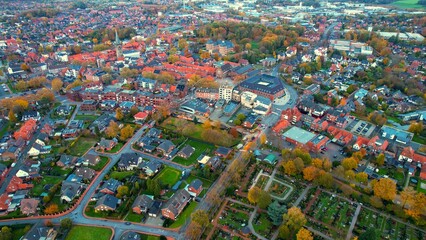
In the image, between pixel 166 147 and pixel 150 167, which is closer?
pixel 150 167

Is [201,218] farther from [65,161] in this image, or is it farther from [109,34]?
[109,34]

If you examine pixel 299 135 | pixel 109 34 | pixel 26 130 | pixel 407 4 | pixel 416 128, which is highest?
pixel 109 34

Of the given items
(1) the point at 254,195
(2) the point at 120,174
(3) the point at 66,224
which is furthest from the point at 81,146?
(1) the point at 254,195

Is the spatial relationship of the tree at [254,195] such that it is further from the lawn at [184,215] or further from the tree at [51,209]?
the tree at [51,209]

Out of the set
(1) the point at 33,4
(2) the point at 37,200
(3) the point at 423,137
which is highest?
(1) the point at 33,4

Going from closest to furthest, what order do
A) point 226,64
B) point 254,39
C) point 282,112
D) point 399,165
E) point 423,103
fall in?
point 399,165
point 282,112
point 423,103
point 226,64
point 254,39

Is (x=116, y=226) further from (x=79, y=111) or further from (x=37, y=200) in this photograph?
(x=79, y=111)

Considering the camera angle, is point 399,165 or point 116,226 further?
point 399,165

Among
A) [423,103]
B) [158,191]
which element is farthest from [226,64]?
[158,191]

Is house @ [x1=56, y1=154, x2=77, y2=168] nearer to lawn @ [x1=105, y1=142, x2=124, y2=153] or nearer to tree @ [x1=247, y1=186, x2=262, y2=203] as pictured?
lawn @ [x1=105, y1=142, x2=124, y2=153]
